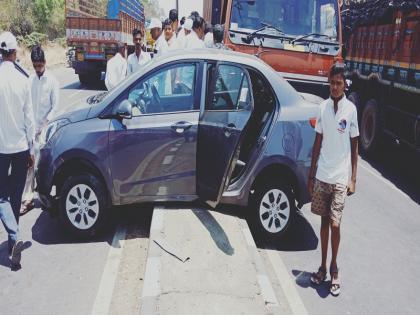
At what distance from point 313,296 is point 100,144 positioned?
→ 253 centimetres

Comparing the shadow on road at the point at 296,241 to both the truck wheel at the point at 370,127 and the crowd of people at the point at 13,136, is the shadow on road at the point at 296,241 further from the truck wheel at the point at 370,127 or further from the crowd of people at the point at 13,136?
the truck wheel at the point at 370,127

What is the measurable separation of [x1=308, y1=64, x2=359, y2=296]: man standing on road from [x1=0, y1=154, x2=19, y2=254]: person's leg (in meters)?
2.83

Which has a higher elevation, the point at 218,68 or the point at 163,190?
the point at 218,68

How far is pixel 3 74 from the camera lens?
4207mm

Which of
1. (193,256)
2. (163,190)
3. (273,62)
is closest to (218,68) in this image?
(163,190)

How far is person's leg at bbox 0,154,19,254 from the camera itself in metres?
4.30

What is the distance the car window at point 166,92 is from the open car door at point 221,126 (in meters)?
0.21

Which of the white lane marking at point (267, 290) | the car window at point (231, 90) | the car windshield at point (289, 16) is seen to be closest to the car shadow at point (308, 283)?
the white lane marking at point (267, 290)

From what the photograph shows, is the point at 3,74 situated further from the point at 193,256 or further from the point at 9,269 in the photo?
the point at 193,256

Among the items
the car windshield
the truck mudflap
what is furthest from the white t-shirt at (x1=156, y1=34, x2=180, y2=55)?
the truck mudflap

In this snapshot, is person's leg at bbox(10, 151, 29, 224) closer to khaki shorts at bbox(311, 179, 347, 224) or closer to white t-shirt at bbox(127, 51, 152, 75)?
khaki shorts at bbox(311, 179, 347, 224)

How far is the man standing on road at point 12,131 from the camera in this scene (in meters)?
4.23

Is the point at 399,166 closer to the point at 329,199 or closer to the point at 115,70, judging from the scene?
the point at 329,199

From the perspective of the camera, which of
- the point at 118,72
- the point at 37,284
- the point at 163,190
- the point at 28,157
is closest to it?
the point at 37,284
